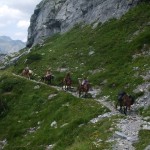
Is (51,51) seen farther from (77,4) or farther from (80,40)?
(77,4)

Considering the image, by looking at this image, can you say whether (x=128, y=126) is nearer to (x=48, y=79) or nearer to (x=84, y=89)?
(x=84, y=89)

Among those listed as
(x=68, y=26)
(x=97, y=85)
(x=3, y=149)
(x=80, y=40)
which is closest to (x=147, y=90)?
(x=97, y=85)

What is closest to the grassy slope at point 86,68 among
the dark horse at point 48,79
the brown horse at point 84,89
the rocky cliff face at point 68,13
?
the dark horse at point 48,79

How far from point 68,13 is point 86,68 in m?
47.1

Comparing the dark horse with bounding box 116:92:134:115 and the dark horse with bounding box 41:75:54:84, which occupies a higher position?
the dark horse with bounding box 41:75:54:84

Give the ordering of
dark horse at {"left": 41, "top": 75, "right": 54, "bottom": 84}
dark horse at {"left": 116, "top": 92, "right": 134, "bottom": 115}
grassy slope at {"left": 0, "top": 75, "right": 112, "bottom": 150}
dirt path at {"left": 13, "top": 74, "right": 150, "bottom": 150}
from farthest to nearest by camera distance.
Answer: dark horse at {"left": 41, "top": 75, "right": 54, "bottom": 84} < dark horse at {"left": 116, "top": 92, "right": 134, "bottom": 115} < grassy slope at {"left": 0, "top": 75, "right": 112, "bottom": 150} < dirt path at {"left": 13, "top": 74, "right": 150, "bottom": 150}

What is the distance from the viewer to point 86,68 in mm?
66250

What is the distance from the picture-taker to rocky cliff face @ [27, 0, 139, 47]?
8450 cm

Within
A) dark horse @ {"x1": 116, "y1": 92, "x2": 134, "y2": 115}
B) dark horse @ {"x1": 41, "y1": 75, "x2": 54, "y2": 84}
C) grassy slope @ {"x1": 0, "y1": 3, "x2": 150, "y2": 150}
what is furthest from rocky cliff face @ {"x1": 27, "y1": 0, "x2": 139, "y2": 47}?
dark horse @ {"x1": 116, "y1": 92, "x2": 134, "y2": 115}

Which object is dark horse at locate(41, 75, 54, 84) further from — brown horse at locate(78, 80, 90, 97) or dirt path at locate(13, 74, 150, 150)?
dirt path at locate(13, 74, 150, 150)

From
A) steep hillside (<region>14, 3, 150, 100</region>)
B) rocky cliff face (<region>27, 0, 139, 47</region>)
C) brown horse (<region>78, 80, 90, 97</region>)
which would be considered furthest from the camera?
rocky cliff face (<region>27, 0, 139, 47</region>)

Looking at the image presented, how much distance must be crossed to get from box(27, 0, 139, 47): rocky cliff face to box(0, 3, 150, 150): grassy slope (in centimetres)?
385

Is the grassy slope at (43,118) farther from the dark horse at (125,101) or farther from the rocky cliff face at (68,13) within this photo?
the rocky cliff face at (68,13)

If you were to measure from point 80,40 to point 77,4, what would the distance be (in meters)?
29.4
